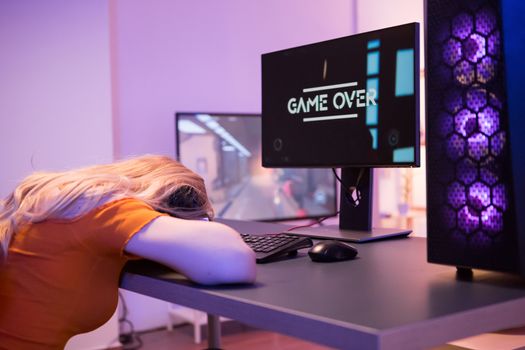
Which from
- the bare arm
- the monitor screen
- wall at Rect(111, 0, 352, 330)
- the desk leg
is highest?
wall at Rect(111, 0, 352, 330)

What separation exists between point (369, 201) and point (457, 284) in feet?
2.10

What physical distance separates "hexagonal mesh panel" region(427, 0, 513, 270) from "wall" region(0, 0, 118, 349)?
7.28ft

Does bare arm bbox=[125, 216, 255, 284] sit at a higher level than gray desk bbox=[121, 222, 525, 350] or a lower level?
higher

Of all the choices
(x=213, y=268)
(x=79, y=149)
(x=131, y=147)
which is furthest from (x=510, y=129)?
(x=131, y=147)

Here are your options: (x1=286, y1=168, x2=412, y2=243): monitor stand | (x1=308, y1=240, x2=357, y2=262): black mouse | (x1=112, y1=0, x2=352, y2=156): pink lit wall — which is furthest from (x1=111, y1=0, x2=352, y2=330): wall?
(x1=308, y1=240, x2=357, y2=262): black mouse

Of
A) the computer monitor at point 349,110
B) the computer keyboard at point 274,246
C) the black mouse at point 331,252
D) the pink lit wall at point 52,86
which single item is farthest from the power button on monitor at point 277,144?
the pink lit wall at point 52,86

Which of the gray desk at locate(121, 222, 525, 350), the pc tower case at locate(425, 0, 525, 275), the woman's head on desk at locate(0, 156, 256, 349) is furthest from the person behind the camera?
the woman's head on desk at locate(0, 156, 256, 349)

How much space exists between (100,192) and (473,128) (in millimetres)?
570

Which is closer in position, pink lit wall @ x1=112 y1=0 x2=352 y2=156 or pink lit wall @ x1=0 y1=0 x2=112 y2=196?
pink lit wall @ x1=0 y1=0 x2=112 y2=196

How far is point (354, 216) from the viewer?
4.82ft

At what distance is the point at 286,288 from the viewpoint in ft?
2.66

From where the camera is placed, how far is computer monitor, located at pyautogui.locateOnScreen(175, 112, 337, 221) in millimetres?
3393

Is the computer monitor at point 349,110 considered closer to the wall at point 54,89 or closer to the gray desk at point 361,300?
the gray desk at point 361,300

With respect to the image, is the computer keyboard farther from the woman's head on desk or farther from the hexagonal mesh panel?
the hexagonal mesh panel
